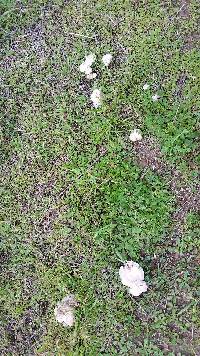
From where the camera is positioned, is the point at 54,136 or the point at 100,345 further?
the point at 54,136

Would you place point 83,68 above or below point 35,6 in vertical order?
below

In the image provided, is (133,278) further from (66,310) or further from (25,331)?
(25,331)

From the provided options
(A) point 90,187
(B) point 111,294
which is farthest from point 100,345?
(A) point 90,187

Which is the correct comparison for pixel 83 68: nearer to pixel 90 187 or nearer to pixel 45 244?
pixel 90 187

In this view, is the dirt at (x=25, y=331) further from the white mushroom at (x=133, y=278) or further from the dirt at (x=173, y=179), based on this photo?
the dirt at (x=173, y=179)

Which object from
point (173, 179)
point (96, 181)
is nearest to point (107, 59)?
point (96, 181)

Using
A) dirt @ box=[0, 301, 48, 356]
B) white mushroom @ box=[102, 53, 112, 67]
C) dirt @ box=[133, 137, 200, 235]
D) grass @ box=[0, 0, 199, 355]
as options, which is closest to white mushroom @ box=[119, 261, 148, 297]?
grass @ box=[0, 0, 199, 355]

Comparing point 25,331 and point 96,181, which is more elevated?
point 96,181
